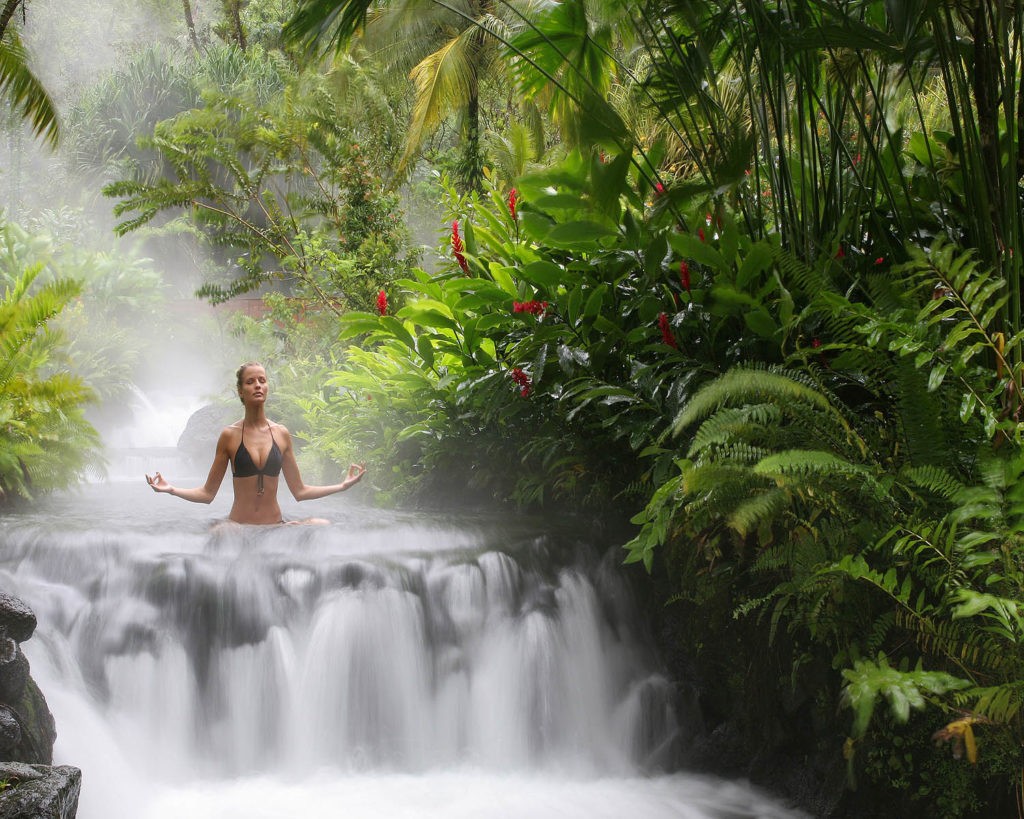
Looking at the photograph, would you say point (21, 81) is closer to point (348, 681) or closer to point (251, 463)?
point (251, 463)

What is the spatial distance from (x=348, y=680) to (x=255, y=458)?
165 centimetres

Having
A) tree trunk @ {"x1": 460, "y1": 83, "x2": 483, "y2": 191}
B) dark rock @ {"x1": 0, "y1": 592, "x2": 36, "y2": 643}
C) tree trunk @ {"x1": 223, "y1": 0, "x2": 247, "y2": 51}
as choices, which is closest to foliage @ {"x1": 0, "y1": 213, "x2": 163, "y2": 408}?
tree trunk @ {"x1": 223, "y1": 0, "x2": 247, "y2": 51}

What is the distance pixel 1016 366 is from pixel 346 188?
25.2 feet

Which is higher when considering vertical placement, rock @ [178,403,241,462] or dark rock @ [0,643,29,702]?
rock @ [178,403,241,462]

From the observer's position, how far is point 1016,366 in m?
2.35

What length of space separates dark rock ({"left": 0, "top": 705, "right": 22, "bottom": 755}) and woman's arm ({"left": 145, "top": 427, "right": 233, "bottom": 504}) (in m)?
1.54

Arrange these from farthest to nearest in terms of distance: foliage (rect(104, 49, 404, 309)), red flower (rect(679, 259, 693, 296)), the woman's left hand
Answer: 1. foliage (rect(104, 49, 404, 309))
2. the woman's left hand
3. red flower (rect(679, 259, 693, 296))

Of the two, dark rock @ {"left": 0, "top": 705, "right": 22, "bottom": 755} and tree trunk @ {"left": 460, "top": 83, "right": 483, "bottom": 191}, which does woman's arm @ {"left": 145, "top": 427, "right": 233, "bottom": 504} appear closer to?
dark rock @ {"left": 0, "top": 705, "right": 22, "bottom": 755}

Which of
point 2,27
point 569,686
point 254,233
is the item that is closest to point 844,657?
point 569,686

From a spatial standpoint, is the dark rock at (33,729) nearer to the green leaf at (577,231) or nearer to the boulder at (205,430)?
the green leaf at (577,231)

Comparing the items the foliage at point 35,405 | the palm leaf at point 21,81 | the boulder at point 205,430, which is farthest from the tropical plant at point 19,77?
the boulder at point 205,430

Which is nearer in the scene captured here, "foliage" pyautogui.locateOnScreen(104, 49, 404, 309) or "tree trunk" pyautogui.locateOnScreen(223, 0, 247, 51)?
"foliage" pyautogui.locateOnScreen(104, 49, 404, 309)

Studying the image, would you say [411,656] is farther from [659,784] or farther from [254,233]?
[254,233]

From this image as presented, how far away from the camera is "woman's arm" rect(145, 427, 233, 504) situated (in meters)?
4.39
